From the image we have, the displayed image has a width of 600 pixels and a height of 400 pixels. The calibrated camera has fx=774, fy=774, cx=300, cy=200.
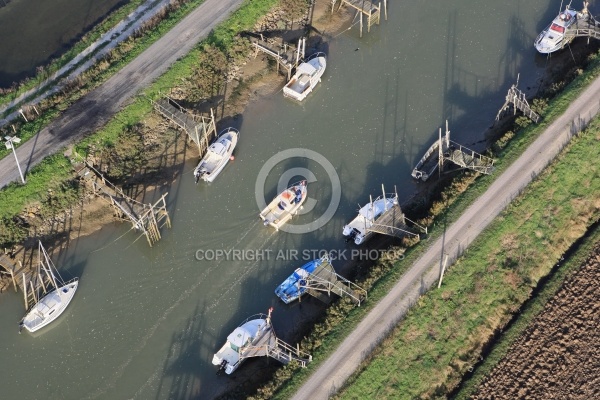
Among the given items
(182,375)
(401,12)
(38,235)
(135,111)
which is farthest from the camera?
(401,12)

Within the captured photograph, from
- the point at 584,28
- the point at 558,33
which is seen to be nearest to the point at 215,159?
the point at 558,33

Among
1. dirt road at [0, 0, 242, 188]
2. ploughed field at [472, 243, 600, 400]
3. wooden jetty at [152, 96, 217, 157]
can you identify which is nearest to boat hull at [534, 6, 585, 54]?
ploughed field at [472, 243, 600, 400]

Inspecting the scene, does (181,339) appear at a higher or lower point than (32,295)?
lower

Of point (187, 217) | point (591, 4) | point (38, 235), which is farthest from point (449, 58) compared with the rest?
point (38, 235)

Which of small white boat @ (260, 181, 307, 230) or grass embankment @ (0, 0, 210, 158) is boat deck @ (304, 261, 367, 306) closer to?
small white boat @ (260, 181, 307, 230)

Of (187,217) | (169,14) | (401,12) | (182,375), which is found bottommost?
(182,375)

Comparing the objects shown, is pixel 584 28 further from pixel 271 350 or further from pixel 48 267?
pixel 48 267

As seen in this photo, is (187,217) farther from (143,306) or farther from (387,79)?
(387,79)
